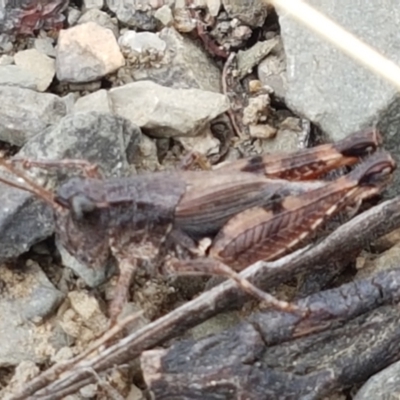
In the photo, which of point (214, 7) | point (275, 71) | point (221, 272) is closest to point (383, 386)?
point (221, 272)

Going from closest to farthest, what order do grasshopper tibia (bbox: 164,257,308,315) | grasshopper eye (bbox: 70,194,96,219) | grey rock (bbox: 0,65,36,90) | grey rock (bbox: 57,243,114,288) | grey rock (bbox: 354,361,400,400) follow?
grey rock (bbox: 354,361,400,400), grasshopper tibia (bbox: 164,257,308,315), grasshopper eye (bbox: 70,194,96,219), grey rock (bbox: 57,243,114,288), grey rock (bbox: 0,65,36,90)

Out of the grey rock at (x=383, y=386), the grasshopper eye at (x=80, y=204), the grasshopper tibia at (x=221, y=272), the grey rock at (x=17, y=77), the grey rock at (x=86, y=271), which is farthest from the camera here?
the grey rock at (x=17, y=77)

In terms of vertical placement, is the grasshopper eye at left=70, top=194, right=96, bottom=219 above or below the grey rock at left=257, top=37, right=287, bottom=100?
below

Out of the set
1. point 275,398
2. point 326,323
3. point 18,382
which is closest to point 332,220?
point 326,323

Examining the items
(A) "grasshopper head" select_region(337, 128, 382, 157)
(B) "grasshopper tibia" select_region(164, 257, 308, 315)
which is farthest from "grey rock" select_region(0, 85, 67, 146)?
(A) "grasshopper head" select_region(337, 128, 382, 157)

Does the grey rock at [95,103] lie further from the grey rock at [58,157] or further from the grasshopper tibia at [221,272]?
the grasshopper tibia at [221,272]

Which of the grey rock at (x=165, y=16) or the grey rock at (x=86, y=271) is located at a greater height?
the grey rock at (x=165, y=16)

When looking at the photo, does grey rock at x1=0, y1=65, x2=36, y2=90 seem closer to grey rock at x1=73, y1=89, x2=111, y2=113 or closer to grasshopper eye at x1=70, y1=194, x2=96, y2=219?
grey rock at x1=73, y1=89, x2=111, y2=113

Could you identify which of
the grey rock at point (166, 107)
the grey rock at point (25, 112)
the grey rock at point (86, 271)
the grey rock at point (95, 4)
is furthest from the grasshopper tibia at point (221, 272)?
the grey rock at point (95, 4)
